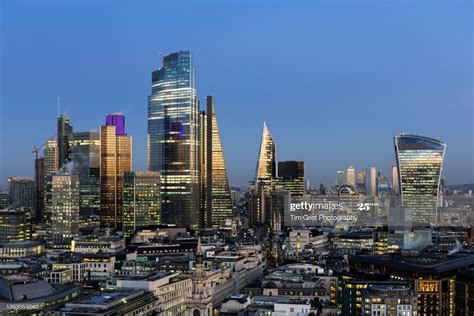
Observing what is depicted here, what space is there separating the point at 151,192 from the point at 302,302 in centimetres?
12704

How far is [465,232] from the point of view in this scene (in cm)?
17975

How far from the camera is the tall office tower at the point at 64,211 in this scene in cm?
14050

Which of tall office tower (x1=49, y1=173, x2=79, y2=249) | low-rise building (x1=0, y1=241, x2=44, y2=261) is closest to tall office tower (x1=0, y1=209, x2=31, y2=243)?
tall office tower (x1=49, y1=173, x2=79, y2=249)

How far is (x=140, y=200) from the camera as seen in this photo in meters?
194

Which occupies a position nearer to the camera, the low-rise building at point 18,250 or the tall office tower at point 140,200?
the low-rise building at point 18,250

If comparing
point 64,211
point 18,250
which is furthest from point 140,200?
point 18,250

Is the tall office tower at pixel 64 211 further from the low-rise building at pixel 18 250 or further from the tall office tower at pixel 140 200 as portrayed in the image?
the tall office tower at pixel 140 200

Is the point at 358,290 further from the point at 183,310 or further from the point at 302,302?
the point at 183,310

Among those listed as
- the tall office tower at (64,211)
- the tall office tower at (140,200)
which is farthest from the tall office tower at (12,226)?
the tall office tower at (140,200)

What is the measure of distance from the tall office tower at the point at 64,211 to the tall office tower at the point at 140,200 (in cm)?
4592

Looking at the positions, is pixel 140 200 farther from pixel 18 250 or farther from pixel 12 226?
pixel 18 250

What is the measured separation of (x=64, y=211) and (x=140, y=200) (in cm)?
5236

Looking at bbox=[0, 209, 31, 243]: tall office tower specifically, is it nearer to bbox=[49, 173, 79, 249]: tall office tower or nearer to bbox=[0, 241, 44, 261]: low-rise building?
bbox=[49, 173, 79, 249]: tall office tower

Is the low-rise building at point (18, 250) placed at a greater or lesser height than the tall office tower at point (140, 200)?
lesser
